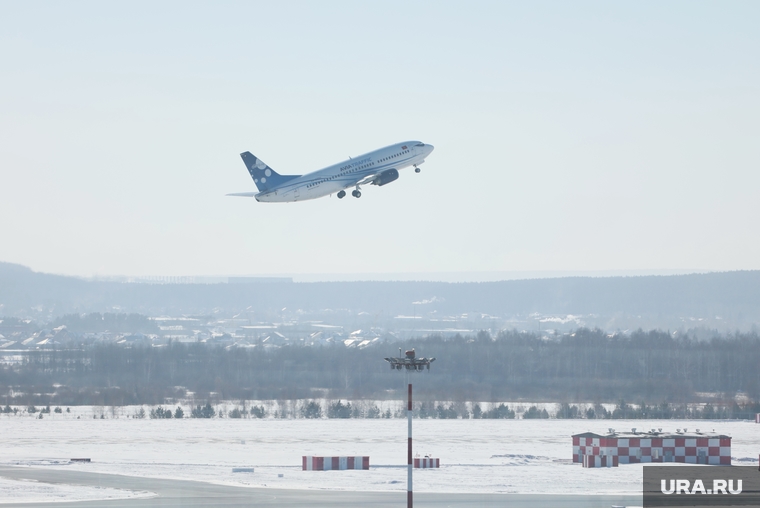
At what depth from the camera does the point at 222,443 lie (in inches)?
3920

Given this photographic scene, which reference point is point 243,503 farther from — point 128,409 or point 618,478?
point 128,409

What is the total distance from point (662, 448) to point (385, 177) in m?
30.8

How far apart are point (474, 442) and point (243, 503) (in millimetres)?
39801

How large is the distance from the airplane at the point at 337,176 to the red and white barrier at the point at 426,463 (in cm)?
2144

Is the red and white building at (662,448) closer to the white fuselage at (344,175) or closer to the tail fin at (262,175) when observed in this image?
the white fuselage at (344,175)

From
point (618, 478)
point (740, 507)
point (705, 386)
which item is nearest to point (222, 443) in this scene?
point (618, 478)

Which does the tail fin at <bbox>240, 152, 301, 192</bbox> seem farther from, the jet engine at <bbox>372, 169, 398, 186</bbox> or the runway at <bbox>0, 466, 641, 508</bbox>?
the runway at <bbox>0, 466, 641, 508</bbox>

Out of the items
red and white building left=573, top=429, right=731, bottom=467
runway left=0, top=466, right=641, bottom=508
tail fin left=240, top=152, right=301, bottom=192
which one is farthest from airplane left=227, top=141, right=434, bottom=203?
red and white building left=573, top=429, right=731, bottom=467

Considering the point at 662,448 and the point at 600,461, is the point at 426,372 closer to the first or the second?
the point at 662,448

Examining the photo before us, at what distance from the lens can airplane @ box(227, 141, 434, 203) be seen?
86.7m

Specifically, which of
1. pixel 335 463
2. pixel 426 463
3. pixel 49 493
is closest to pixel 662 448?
pixel 426 463

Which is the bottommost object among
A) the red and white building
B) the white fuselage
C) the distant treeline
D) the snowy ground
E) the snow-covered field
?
the snowy ground

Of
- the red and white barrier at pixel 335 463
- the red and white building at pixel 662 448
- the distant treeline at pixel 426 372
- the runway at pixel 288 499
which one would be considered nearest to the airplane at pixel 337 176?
the red and white barrier at pixel 335 463

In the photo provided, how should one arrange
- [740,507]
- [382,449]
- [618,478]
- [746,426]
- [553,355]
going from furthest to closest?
[553,355] < [746,426] < [382,449] < [618,478] < [740,507]
